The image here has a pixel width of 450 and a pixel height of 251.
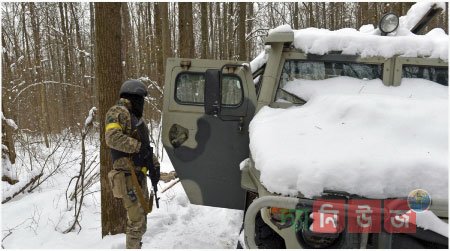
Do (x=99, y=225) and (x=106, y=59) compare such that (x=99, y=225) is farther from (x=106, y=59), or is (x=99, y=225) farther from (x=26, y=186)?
(x=26, y=186)

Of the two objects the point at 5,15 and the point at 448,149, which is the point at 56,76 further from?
the point at 448,149

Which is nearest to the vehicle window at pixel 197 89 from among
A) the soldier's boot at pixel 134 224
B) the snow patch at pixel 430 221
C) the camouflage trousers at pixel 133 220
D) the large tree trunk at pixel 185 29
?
the camouflage trousers at pixel 133 220

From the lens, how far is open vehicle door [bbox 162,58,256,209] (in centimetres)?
365

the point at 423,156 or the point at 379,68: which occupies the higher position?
the point at 379,68

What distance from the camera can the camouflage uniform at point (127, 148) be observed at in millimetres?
3326

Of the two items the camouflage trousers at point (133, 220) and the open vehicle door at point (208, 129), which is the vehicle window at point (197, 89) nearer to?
the open vehicle door at point (208, 129)

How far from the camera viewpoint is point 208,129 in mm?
3699

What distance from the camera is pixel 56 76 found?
21.2 metres

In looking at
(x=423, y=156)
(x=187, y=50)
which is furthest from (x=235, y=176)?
(x=187, y=50)

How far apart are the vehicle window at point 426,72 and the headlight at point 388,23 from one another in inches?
16.7

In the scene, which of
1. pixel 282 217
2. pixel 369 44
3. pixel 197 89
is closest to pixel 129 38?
pixel 197 89

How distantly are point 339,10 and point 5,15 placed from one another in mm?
15334

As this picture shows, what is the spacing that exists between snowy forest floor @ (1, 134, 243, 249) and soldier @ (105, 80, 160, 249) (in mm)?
495

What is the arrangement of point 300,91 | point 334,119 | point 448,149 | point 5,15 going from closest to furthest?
point 448,149 → point 334,119 → point 300,91 → point 5,15
